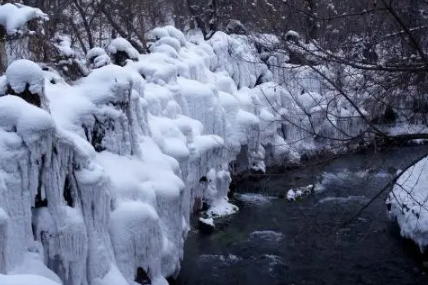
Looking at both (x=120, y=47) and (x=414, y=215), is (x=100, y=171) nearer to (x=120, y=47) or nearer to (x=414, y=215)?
(x=120, y=47)

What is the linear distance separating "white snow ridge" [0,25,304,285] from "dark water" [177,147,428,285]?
36.6 inches

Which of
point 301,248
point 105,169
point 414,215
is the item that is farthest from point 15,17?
point 414,215

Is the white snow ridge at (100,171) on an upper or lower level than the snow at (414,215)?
upper

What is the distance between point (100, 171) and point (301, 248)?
5.35m

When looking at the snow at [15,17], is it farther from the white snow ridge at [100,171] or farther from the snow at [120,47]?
the snow at [120,47]

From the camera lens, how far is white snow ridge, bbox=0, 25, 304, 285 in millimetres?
4688

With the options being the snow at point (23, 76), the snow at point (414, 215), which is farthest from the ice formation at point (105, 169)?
the snow at point (414, 215)

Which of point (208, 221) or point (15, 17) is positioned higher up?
point (15, 17)

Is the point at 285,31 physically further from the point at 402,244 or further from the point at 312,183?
the point at 312,183

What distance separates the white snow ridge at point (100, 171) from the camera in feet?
15.4

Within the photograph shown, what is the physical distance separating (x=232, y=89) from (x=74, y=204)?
32.1ft

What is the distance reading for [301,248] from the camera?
9.80 m

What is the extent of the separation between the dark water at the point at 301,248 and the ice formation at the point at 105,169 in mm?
949

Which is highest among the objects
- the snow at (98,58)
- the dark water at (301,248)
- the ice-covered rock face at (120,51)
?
the ice-covered rock face at (120,51)
